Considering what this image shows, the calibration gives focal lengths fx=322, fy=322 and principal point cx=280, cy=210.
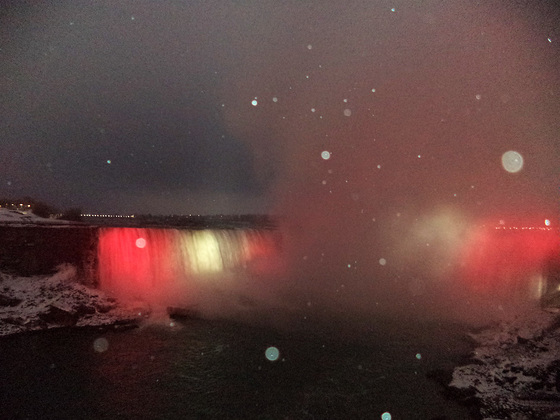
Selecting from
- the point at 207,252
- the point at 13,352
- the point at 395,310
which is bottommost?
the point at 395,310

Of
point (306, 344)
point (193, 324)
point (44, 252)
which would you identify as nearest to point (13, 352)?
point (44, 252)

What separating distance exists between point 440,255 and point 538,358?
2328cm

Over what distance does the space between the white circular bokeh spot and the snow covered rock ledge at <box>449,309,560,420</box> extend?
6.63 m

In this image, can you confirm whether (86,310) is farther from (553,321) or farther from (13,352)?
(553,321)

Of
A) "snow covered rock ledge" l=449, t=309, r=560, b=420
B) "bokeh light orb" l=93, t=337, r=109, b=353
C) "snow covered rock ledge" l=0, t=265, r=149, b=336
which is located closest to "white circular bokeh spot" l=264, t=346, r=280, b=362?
"snow covered rock ledge" l=449, t=309, r=560, b=420

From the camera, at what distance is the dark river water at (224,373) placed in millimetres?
9852

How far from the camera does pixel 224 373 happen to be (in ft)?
39.8

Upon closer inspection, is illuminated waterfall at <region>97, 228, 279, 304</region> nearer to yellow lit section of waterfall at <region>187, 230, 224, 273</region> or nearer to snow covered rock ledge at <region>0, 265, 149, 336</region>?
yellow lit section of waterfall at <region>187, 230, 224, 273</region>

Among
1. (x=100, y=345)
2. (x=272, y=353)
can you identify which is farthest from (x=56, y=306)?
(x=272, y=353)

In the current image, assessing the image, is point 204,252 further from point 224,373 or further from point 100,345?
point 224,373

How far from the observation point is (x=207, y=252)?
2586cm

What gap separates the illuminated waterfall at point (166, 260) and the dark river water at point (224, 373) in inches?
179

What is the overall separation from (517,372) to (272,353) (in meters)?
9.16

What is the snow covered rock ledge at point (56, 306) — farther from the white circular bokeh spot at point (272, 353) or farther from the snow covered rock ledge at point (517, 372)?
the snow covered rock ledge at point (517, 372)
